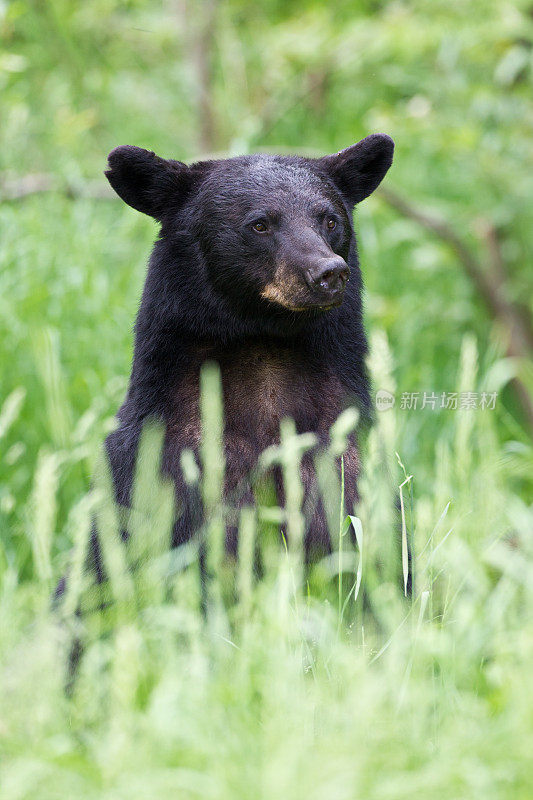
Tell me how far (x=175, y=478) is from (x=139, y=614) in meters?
0.52

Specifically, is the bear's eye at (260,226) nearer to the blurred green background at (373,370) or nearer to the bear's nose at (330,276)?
the bear's nose at (330,276)

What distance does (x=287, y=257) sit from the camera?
274 cm

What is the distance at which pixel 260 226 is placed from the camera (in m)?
2.88

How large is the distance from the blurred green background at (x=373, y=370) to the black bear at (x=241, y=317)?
21 centimetres

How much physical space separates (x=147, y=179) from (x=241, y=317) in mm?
514

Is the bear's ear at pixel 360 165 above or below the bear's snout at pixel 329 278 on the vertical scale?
above

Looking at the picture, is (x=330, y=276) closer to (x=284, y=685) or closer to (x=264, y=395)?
(x=264, y=395)

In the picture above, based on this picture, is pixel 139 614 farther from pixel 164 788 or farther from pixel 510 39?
pixel 510 39

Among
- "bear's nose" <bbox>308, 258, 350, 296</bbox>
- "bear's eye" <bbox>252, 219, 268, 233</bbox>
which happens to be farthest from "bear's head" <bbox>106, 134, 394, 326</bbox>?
"bear's nose" <bbox>308, 258, 350, 296</bbox>

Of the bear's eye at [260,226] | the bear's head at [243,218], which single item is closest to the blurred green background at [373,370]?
the bear's head at [243,218]

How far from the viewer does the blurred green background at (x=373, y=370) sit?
60.4 inches

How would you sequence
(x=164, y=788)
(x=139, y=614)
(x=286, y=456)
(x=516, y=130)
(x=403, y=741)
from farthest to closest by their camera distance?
(x=516, y=130)
(x=139, y=614)
(x=286, y=456)
(x=403, y=741)
(x=164, y=788)

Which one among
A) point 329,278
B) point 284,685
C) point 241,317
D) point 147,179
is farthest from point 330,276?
point 284,685

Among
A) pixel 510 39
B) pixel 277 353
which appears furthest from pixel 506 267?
pixel 277 353
